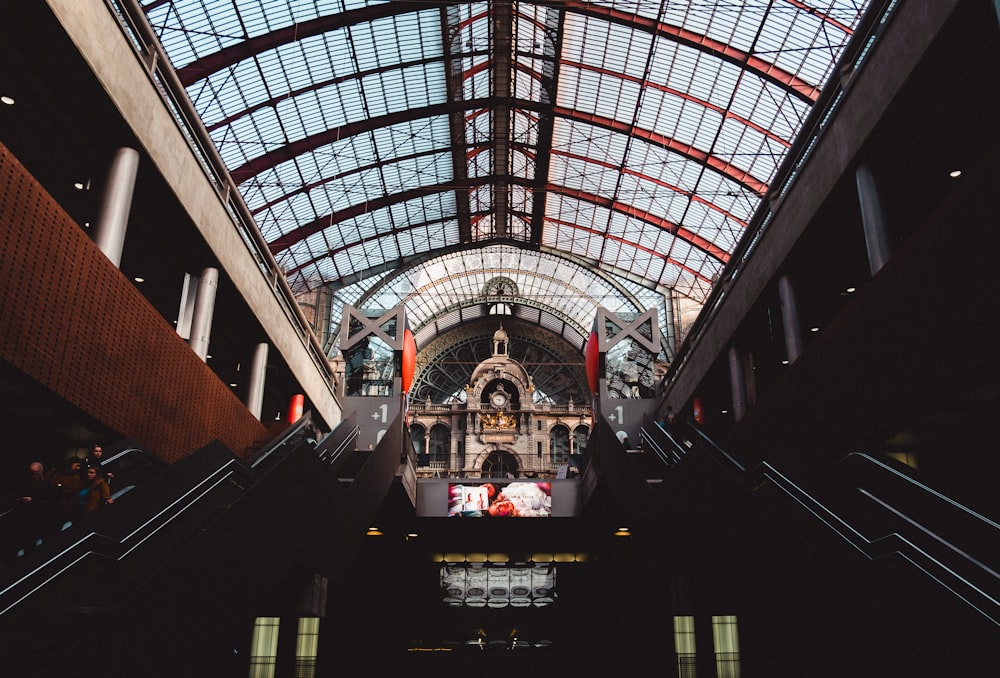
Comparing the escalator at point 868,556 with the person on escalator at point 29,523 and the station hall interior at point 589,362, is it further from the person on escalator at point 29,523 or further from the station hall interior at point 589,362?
the person on escalator at point 29,523

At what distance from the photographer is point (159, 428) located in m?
14.3

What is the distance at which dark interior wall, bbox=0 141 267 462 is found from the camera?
9.52 meters

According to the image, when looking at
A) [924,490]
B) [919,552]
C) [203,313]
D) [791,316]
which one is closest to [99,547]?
[919,552]

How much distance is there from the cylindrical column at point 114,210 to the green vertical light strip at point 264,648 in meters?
8.16

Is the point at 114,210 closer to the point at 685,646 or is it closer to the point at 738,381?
the point at 685,646

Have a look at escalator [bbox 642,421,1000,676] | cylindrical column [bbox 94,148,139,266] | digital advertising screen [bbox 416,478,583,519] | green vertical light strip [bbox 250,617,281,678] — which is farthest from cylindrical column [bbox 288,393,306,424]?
escalator [bbox 642,421,1000,676]

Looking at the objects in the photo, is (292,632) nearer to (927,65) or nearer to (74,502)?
(74,502)

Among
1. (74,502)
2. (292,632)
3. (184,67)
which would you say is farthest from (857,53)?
(184,67)

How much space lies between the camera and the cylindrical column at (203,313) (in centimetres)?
1753

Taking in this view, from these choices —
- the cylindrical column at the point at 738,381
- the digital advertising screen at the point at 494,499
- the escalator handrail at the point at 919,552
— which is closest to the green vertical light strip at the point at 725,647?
the digital advertising screen at the point at 494,499

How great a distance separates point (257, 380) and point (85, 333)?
38.4 feet

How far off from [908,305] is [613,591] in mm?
16045

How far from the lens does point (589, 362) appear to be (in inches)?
936

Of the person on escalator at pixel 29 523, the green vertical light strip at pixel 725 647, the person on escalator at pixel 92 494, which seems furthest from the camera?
the green vertical light strip at pixel 725 647
